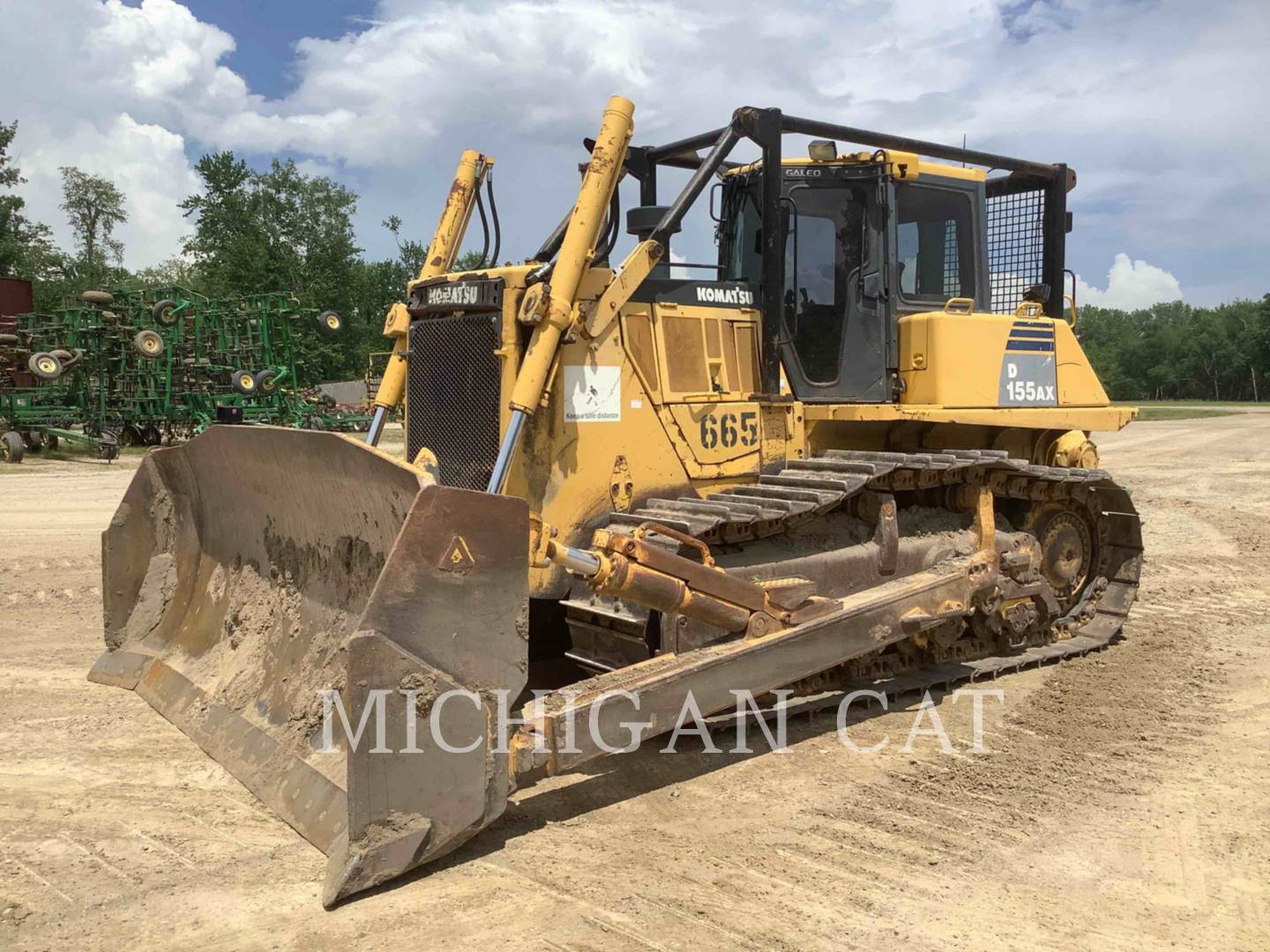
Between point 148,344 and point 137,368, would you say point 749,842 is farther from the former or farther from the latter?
point 137,368

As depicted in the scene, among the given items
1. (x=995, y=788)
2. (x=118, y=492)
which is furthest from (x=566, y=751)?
(x=118, y=492)

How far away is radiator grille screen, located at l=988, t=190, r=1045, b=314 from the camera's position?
7387mm

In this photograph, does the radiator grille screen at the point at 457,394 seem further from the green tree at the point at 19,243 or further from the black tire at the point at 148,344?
the green tree at the point at 19,243

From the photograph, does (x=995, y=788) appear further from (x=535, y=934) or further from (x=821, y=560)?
(x=535, y=934)

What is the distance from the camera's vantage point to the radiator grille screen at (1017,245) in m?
7.39

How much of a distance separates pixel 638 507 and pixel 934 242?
2.75 meters

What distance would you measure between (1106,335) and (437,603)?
366ft

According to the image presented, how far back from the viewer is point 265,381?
22.8 metres

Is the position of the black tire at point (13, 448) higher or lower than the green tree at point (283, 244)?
lower

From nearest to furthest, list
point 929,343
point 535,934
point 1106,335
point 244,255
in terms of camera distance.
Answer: point 535,934
point 929,343
point 244,255
point 1106,335

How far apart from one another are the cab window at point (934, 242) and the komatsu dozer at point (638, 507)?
0.02 m

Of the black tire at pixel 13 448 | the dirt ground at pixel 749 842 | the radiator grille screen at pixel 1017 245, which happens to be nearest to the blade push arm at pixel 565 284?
the dirt ground at pixel 749 842

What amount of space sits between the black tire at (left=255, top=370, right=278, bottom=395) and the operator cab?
18.4m

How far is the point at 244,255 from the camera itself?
46.7m
